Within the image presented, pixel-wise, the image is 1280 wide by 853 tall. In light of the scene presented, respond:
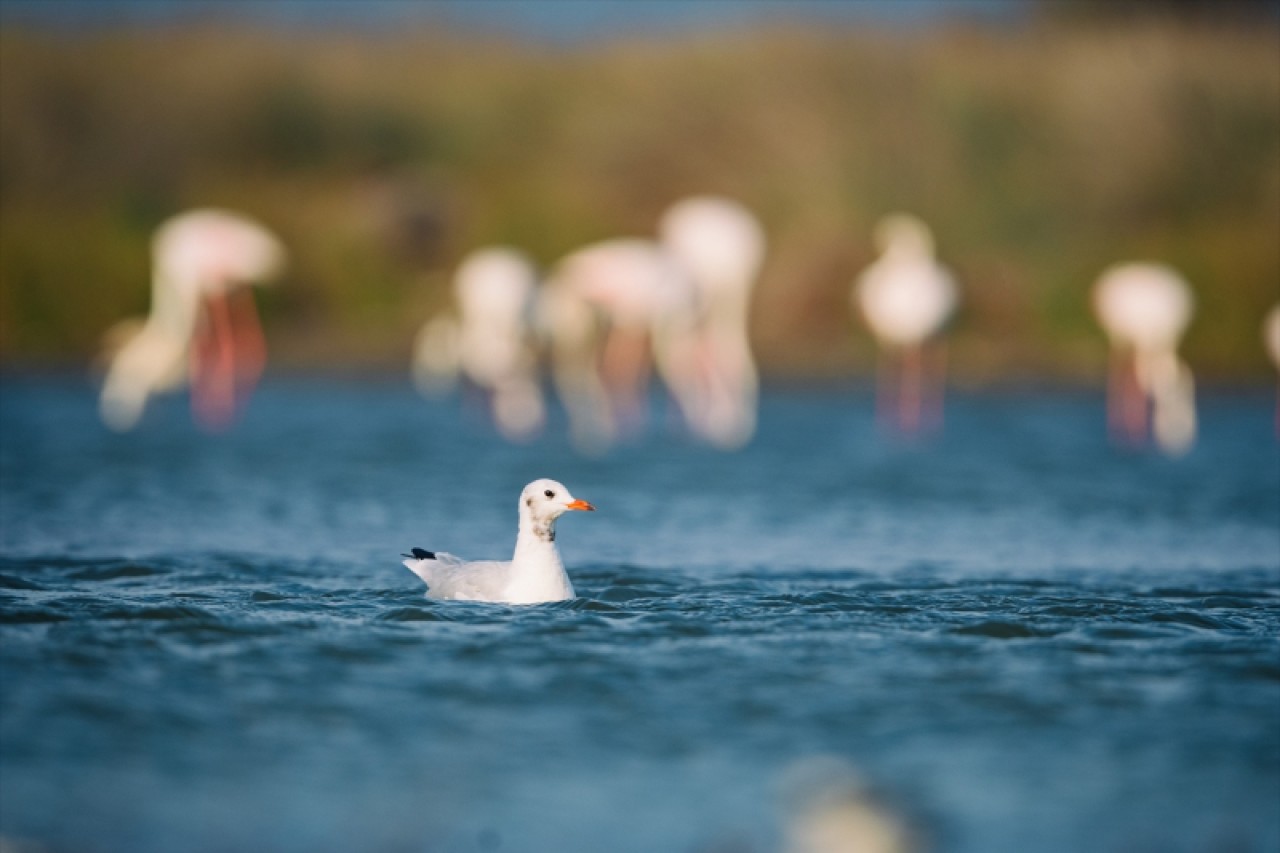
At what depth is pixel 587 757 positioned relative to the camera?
6.79 metres

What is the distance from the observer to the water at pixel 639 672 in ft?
20.3

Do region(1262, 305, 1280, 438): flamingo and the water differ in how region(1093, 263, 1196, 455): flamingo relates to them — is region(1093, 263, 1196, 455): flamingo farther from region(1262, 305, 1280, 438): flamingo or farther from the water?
the water

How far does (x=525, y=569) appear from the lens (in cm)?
927

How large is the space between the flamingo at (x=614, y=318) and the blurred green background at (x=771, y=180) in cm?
266

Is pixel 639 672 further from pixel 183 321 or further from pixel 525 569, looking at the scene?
pixel 183 321

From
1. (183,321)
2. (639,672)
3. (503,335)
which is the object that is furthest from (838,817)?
(183,321)

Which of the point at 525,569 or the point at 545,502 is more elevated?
the point at 545,502

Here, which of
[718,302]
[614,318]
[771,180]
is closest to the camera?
[614,318]

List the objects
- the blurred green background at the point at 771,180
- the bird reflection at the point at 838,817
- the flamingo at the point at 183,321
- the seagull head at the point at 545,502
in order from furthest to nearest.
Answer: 1. the blurred green background at the point at 771,180
2. the flamingo at the point at 183,321
3. the seagull head at the point at 545,502
4. the bird reflection at the point at 838,817

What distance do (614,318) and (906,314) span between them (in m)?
3.06

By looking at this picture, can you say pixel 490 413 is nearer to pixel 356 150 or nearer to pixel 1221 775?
pixel 356 150

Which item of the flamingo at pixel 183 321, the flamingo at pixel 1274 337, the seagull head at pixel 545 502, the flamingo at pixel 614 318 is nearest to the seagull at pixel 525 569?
the seagull head at pixel 545 502

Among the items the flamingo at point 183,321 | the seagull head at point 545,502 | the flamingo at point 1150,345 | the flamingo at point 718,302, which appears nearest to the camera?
the seagull head at point 545,502

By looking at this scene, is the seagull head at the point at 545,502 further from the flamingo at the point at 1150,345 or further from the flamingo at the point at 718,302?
the flamingo at the point at 1150,345
